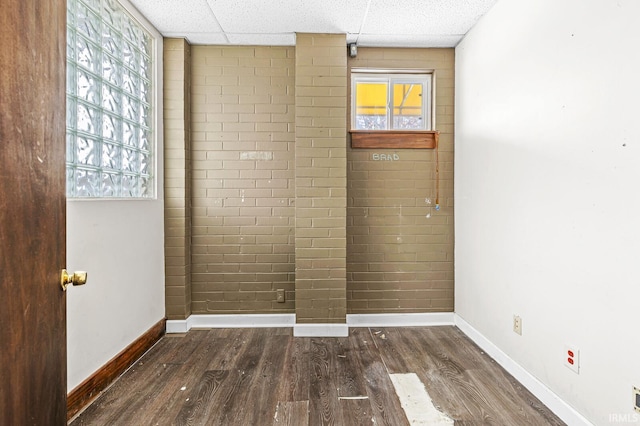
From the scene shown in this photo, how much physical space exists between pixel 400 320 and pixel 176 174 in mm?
2401

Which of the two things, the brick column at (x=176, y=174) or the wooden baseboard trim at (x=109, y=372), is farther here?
the brick column at (x=176, y=174)

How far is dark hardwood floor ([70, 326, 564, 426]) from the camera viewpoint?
1.84 m

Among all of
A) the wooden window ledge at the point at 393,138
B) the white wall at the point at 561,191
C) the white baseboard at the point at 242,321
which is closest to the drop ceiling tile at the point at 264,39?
the wooden window ledge at the point at 393,138

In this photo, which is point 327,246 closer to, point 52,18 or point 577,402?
point 577,402

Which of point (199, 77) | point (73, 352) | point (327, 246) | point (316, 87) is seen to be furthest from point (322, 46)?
point (73, 352)

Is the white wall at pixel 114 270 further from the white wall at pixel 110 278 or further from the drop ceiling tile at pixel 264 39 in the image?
the drop ceiling tile at pixel 264 39

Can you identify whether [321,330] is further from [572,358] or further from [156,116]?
[156,116]

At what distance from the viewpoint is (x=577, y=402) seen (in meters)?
1.71

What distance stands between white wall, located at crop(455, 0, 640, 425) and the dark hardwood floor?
298 mm

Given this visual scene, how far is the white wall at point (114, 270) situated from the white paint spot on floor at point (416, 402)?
6.00 ft

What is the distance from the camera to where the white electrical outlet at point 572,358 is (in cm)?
171

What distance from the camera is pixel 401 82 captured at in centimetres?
321

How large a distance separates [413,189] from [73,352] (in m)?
2.73

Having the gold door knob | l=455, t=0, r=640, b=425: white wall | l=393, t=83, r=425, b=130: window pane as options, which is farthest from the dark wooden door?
l=393, t=83, r=425, b=130: window pane
